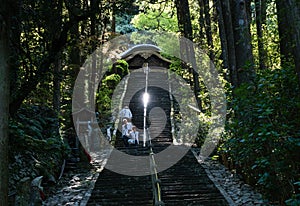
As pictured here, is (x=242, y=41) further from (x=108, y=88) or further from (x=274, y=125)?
(x=108, y=88)

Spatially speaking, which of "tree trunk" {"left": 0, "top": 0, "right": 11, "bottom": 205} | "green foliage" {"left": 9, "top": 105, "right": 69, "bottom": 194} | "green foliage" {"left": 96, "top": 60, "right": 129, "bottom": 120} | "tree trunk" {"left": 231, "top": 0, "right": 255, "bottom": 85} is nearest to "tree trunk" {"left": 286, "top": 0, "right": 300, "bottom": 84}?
"tree trunk" {"left": 0, "top": 0, "right": 11, "bottom": 205}

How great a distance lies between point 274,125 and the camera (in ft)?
22.5

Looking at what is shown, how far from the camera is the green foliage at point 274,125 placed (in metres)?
6.86

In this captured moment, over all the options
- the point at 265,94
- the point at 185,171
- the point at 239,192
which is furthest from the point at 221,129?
the point at 265,94

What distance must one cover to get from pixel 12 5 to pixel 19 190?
2.72 m

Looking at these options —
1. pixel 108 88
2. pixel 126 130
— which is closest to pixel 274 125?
pixel 126 130

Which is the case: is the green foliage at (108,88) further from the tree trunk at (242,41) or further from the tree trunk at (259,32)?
the tree trunk at (242,41)

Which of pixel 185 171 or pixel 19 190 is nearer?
pixel 19 190

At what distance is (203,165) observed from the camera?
1314 centimetres

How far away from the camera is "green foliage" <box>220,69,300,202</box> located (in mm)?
6855

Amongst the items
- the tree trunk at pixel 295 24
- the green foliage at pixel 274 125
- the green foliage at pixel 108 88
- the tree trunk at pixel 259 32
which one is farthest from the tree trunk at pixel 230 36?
the green foliage at pixel 108 88

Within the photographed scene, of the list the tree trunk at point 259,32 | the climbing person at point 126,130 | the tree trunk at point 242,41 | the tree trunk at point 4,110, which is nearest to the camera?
the tree trunk at point 4,110

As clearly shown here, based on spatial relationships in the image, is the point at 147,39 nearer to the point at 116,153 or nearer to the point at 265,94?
the point at 116,153

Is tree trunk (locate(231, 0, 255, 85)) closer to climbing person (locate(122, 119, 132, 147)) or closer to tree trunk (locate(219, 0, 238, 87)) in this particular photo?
tree trunk (locate(219, 0, 238, 87))
